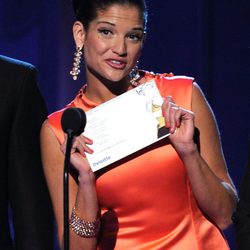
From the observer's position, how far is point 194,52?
122 inches

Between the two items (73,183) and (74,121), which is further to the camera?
(73,183)

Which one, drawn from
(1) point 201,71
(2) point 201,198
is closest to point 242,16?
(1) point 201,71

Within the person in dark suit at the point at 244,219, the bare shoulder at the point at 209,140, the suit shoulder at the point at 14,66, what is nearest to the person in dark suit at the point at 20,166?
the suit shoulder at the point at 14,66

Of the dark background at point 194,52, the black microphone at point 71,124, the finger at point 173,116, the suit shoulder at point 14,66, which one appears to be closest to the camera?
the black microphone at point 71,124

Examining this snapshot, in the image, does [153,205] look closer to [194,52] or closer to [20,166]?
[20,166]

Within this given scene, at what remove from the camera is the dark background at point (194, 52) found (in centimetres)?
291

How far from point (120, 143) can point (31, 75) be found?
305 millimetres

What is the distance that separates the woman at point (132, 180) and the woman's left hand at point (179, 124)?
68 millimetres

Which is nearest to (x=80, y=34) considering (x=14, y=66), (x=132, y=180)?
(x=14, y=66)

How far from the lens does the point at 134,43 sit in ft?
6.89

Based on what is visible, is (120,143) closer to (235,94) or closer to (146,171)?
(146,171)

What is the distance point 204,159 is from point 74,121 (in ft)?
1.90

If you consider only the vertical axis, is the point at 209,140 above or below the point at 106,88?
below

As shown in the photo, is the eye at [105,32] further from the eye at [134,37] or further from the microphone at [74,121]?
the microphone at [74,121]
